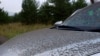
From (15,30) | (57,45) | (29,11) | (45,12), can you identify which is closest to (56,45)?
(57,45)

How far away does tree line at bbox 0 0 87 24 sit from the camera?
45.8 meters

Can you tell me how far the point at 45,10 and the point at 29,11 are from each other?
269cm

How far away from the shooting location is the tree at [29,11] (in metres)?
47.9

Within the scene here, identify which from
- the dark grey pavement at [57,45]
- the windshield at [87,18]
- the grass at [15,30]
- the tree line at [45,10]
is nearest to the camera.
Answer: the dark grey pavement at [57,45]

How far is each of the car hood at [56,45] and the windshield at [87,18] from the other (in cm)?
44

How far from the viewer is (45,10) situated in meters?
47.1

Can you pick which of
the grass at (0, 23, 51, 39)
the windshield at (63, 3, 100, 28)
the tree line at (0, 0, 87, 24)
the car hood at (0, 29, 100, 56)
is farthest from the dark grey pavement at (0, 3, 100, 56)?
the tree line at (0, 0, 87, 24)

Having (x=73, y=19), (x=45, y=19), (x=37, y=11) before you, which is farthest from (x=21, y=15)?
(x=73, y=19)

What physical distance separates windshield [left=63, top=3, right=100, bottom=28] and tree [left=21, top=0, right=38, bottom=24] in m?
43.6

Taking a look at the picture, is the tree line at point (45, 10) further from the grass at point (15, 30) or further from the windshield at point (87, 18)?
the windshield at point (87, 18)

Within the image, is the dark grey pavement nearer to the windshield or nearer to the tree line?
the windshield

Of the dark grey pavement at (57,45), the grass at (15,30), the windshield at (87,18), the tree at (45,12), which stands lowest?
the grass at (15,30)

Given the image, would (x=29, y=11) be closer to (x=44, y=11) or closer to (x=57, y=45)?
(x=44, y=11)

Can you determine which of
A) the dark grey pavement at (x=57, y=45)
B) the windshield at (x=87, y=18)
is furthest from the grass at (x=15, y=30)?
the dark grey pavement at (x=57, y=45)
